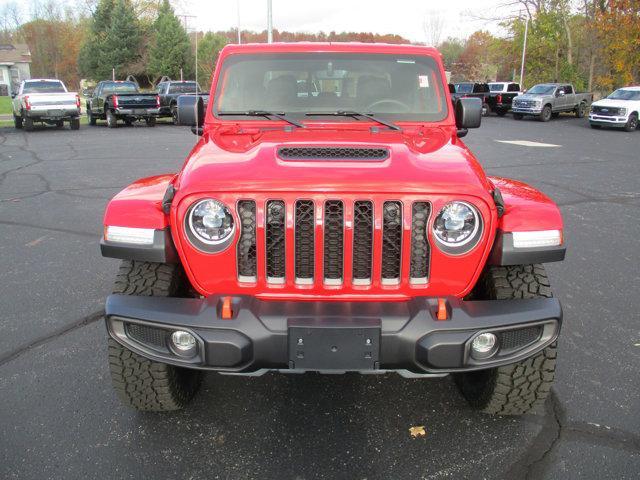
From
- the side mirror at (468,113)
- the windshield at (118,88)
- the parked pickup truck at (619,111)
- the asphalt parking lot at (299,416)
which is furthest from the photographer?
the windshield at (118,88)

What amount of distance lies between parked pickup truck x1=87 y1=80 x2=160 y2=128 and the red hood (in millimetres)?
20201

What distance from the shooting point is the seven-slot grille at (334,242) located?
2.45 m

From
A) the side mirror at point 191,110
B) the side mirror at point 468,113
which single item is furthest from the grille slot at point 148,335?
the side mirror at point 468,113

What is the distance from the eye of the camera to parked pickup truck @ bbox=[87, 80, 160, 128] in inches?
848

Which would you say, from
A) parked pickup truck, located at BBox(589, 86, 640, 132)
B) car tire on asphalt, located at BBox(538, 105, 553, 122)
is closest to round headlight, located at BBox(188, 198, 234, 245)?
parked pickup truck, located at BBox(589, 86, 640, 132)

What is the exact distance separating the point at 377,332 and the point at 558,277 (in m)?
3.43

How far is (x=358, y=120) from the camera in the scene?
3605 millimetres

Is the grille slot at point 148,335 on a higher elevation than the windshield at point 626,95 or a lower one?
lower

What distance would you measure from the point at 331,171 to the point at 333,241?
31 cm

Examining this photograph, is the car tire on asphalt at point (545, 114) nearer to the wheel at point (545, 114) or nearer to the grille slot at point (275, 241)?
the wheel at point (545, 114)

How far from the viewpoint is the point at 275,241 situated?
2500 millimetres

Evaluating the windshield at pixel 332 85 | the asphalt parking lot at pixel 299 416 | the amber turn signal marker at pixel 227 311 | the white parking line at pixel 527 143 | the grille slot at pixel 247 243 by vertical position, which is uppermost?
the windshield at pixel 332 85

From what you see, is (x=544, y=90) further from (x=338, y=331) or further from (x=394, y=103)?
(x=338, y=331)

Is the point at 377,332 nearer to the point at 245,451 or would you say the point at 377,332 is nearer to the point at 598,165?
the point at 245,451
